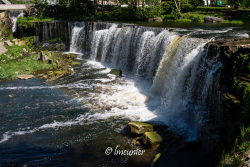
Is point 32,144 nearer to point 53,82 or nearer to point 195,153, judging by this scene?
point 195,153

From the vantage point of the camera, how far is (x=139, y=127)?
37.2 ft

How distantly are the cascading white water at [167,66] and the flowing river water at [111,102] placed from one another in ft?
0.14

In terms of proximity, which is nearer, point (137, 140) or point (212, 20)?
point (137, 140)

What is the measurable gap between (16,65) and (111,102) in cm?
897

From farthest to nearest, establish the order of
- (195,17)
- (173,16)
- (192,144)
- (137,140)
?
(173,16)
(195,17)
(137,140)
(192,144)

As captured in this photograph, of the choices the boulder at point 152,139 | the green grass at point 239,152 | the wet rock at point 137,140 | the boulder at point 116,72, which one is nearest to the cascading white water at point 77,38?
the boulder at point 116,72

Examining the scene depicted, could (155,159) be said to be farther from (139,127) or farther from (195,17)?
(195,17)

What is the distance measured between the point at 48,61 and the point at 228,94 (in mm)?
14593

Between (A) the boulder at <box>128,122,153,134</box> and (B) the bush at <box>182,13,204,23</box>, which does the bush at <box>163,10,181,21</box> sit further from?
(A) the boulder at <box>128,122,153,134</box>

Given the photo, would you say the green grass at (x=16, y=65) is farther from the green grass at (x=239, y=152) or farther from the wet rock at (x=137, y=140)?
the green grass at (x=239, y=152)

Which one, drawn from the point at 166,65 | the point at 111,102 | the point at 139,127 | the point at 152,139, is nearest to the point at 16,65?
the point at 111,102

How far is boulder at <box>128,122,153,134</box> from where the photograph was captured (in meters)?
11.3

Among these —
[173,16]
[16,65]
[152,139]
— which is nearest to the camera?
[152,139]

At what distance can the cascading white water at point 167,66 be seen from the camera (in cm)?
1221
